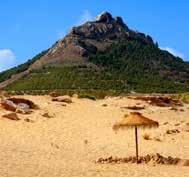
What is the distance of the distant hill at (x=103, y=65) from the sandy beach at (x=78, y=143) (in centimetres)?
5627

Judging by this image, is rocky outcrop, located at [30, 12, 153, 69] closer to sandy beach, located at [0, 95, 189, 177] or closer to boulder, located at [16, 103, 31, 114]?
sandy beach, located at [0, 95, 189, 177]

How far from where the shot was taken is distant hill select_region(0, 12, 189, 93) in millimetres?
99375

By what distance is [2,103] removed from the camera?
101 feet

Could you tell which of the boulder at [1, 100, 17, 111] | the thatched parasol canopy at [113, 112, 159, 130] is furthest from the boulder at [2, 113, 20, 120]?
the thatched parasol canopy at [113, 112, 159, 130]

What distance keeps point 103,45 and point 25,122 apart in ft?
322

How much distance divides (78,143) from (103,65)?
301 ft

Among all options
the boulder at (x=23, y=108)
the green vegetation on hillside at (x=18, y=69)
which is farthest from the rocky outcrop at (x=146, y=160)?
the green vegetation on hillside at (x=18, y=69)

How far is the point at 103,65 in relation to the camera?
114812mm

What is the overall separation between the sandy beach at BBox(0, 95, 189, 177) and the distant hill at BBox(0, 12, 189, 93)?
5627 centimetres

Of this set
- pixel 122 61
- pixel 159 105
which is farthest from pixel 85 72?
pixel 159 105

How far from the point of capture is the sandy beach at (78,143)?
54.8 ft

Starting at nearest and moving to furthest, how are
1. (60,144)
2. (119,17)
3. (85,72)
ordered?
(60,144) → (85,72) → (119,17)

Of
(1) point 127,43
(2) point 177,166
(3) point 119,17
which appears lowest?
(2) point 177,166

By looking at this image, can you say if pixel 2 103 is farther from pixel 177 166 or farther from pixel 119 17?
pixel 119 17
